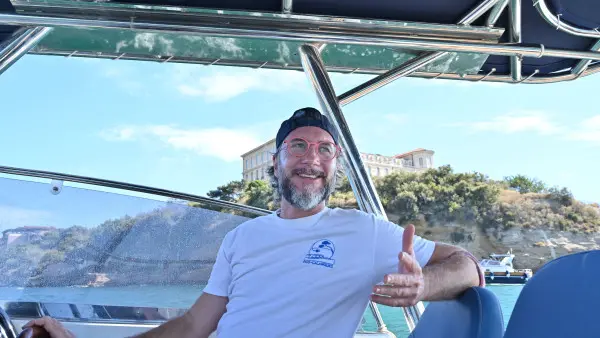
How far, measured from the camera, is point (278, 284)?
1155 millimetres

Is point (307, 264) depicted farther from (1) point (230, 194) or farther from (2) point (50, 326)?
(1) point (230, 194)

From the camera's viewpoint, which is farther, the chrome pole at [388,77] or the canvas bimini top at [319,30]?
the chrome pole at [388,77]

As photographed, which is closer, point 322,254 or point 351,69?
point 322,254

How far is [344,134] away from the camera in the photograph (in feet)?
5.44

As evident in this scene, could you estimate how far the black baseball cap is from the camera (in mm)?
1358

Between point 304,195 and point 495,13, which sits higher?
point 495,13

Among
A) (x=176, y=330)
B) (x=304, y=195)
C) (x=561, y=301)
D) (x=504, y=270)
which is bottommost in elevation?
(x=504, y=270)

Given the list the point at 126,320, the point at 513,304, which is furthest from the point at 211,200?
the point at 513,304

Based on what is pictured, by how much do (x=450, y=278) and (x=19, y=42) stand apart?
1.39 m

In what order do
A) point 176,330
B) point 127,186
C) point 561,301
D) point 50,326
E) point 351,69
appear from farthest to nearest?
1. point 351,69
2. point 127,186
3. point 176,330
4. point 50,326
5. point 561,301

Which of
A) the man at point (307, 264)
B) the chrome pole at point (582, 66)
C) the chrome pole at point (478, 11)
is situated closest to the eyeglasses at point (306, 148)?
the man at point (307, 264)

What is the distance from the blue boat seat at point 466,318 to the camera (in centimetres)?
77

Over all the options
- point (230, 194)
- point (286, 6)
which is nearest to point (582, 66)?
point (286, 6)

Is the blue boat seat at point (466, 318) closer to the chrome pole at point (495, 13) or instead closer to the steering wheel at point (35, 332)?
the steering wheel at point (35, 332)
